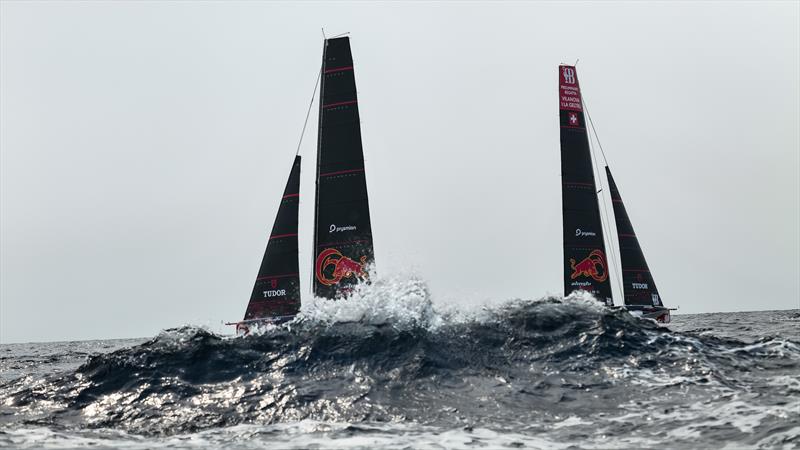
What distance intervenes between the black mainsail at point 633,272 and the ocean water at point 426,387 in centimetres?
1567

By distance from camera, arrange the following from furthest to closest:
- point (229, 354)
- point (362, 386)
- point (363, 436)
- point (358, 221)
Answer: point (358, 221), point (229, 354), point (362, 386), point (363, 436)

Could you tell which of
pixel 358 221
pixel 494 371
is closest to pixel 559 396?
pixel 494 371

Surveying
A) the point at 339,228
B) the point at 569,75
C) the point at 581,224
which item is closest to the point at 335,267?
the point at 339,228

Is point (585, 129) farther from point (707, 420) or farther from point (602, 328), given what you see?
point (707, 420)

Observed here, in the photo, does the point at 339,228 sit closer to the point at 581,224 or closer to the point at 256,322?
the point at 256,322

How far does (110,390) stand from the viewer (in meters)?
16.0

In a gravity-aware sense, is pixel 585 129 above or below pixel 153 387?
above

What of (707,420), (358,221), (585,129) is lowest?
(707,420)

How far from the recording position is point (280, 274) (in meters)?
28.3

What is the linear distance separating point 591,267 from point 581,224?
5.81 ft

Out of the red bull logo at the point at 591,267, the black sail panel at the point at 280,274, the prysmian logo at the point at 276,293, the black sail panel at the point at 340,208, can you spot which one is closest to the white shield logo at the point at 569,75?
the red bull logo at the point at 591,267

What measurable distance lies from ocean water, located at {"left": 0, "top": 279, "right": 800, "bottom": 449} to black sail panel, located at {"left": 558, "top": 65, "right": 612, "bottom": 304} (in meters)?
12.7

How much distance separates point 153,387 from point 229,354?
7.54 ft

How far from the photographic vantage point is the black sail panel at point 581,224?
33219 millimetres
